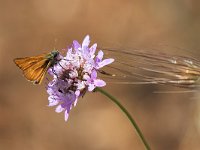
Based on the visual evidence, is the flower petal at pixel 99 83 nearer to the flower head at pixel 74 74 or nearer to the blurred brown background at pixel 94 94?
the flower head at pixel 74 74

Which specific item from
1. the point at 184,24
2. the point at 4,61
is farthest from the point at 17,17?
the point at 184,24

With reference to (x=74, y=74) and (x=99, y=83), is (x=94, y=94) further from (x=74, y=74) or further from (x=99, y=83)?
(x=99, y=83)

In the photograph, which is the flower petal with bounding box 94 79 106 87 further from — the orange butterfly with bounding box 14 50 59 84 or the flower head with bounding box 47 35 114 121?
the orange butterfly with bounding box 14 50 59 84

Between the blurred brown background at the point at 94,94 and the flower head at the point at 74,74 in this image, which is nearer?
the flower head at the point at 74,74

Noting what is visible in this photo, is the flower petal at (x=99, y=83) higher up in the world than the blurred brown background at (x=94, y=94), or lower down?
lower down

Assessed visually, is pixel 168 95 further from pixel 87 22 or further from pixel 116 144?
pixel 87 22

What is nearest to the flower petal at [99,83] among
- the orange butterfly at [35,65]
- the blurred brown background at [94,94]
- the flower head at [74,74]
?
the flower head at [74,74]

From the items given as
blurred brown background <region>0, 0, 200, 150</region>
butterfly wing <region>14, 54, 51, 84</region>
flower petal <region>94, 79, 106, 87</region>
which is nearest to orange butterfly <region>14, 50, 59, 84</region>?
butterfly wing <region>14, 54, 51, 84</region>
